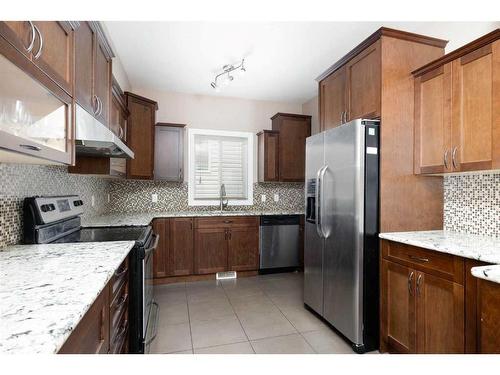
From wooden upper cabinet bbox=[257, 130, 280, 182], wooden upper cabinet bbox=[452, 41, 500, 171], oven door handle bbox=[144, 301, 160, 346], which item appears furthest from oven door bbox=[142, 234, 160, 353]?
wooden upper cabinet bbox=[452, 41, 500, 171]

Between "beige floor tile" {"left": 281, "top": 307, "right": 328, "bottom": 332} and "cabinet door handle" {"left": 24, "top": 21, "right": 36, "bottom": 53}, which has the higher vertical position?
"cabinet door handle" {"left": 24, "top": 21, "right": 36, "bottom": 53}

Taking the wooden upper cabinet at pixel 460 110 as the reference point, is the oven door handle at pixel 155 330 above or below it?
below

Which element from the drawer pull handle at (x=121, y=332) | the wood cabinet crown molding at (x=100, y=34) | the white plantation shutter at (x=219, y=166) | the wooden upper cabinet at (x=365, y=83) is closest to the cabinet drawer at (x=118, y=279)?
the drawer pull handle at (x=121, y=332)

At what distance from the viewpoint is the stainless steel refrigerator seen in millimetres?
1979

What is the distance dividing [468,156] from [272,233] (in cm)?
250

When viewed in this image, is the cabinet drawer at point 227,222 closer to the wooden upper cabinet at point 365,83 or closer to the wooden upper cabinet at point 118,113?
the wooden upper cabinet at point 118,113

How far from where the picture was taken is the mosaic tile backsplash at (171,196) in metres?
3.77

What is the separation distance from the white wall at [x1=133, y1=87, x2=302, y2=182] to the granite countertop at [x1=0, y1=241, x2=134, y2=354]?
2.80 meters

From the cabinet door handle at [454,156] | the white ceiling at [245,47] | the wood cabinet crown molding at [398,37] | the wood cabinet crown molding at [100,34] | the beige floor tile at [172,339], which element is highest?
the white ceiling at [245,47]

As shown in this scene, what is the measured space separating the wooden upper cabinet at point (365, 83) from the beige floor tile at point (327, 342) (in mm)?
1765

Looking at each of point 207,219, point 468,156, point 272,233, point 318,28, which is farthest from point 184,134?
point 468,156

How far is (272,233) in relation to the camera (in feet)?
12.5

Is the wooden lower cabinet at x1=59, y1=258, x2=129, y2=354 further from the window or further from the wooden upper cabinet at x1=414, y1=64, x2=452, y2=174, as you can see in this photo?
the window
